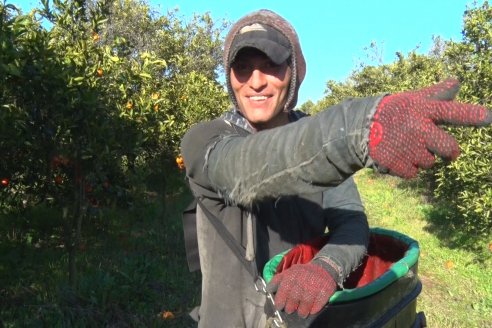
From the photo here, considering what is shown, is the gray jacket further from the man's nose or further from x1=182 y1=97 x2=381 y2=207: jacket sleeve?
the man's nose

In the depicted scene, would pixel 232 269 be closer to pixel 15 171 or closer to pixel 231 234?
pixel 231 234

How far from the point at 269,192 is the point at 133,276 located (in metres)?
4.27

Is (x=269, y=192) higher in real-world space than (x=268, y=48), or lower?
lower

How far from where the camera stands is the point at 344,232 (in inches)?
61.2

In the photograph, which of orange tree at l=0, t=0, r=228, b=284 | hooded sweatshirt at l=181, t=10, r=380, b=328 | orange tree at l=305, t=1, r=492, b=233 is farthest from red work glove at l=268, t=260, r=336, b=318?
orange tree at l=305, t=1, r=492, b=233

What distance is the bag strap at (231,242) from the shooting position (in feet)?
4.29

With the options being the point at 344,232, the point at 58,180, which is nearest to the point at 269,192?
the point at 344,232

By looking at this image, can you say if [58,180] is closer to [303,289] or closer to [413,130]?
[303,289]

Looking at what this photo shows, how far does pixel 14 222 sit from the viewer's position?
593 cm

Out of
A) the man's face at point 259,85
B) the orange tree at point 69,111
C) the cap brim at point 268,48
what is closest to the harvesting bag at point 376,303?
the man's face at point 259,85

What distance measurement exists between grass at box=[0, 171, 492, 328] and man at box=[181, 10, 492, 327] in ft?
9.85

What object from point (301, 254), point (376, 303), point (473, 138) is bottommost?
point (376, 303)

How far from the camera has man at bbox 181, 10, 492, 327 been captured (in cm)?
80

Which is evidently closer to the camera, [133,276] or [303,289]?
[303,289]
